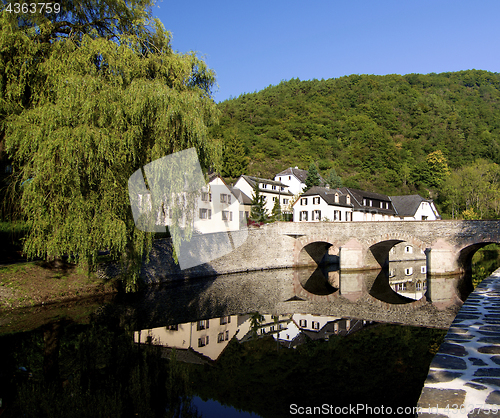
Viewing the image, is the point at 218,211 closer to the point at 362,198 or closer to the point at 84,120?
the point at 362,198

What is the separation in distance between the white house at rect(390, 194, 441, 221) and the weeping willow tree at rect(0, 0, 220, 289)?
44.3 m

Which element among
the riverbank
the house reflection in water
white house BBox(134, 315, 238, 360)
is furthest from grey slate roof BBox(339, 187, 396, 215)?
white house BBox(134, 315, 238, 360)

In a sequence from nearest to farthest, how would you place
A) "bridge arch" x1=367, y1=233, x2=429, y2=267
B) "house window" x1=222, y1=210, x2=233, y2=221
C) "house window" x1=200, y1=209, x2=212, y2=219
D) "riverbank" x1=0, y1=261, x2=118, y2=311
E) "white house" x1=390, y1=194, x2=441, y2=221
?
"riverbank" x1=0, y1=261, x2=118, y2=311 → "bridge arch" x1=367, y1=233, x2=429, y2=267 → "house window" x1=200, y1=209, x2=212, y2=219 → "house window" x1=222, y1=210, x2=233, y2=221 → "white house" x1=390, y1=194, x2=441, y2=221

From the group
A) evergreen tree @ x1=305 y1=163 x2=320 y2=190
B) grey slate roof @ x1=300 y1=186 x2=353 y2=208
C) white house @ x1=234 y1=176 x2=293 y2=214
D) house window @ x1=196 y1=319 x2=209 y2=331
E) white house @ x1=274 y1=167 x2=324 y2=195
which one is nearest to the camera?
house window @ x1=196 y1=319 x2=209 y2=331

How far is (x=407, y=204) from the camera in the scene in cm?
5238

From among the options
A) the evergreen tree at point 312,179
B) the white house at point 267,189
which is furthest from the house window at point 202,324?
the evergreen tree at point 312,179

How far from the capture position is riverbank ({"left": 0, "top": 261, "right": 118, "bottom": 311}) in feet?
46.5

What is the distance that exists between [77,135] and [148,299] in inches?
346

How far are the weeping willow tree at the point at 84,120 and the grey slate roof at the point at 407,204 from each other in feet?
146

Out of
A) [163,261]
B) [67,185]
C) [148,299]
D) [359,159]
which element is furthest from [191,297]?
[359,159]

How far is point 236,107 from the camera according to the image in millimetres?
84500

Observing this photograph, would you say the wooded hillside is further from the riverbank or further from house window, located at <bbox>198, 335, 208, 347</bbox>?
house window, located at <bbox>198, 335, 208, 347</bbox>

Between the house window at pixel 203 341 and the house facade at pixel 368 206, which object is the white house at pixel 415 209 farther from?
the house window at pixel 203 341

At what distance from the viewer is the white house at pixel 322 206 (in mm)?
43656
